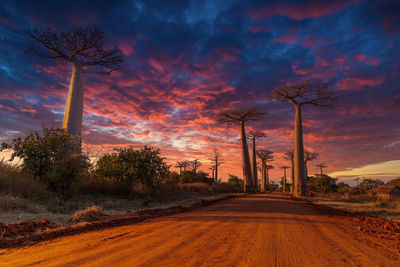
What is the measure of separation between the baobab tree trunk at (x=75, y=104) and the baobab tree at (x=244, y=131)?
2238cm

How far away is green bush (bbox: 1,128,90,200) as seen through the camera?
9.00 m

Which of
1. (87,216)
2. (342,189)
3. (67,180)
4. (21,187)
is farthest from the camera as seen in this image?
(342,189)

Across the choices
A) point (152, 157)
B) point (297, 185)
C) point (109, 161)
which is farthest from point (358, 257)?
point (297, 185)

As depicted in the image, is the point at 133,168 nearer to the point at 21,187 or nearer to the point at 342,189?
the point at 21,187

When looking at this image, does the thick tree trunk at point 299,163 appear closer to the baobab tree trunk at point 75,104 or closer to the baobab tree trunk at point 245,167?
the baobab tree trunk at point 245,167

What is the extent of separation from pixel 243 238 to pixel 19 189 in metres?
7.99

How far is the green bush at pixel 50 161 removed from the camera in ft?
29.5

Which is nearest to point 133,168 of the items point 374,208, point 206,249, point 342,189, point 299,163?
point 206,249

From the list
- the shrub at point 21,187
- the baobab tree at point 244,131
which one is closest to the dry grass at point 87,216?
the shrub at point 21,187

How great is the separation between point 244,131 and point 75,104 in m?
24.8

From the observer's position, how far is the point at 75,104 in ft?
43.5

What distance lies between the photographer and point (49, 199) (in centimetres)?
803

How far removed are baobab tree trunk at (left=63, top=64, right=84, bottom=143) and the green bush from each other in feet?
9.07

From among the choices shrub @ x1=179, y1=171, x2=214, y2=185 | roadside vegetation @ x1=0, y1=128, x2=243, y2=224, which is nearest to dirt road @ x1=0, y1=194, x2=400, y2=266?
roadside vegetation @ x1=0, y1=128, x2=243, y2=224
